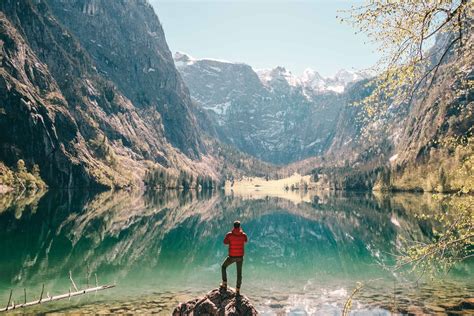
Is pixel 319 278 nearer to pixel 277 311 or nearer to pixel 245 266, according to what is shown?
pixel 245 266

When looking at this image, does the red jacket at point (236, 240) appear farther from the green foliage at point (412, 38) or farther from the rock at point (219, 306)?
the green foliage at point (412, 38)

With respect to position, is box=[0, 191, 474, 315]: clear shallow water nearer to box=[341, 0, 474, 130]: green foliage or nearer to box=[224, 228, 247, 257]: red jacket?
box=[224, 228, 247, 257]: red jacket

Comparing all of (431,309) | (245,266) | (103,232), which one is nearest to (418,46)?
(431,309)

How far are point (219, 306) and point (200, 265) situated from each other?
3388 centimetres

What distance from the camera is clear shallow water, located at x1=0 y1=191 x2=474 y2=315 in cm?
3428

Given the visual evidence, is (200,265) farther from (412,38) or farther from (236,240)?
(412,38)

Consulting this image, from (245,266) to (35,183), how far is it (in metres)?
174

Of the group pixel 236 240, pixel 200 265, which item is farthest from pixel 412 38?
pixel 200 265

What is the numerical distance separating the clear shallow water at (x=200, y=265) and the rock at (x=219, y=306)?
9.34 meters

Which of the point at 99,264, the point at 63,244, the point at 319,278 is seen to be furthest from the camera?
the point at 63,244

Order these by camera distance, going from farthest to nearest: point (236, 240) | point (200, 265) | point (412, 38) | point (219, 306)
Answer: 1. point (200, 265)
2. point (236, 240)
3. point (219, 306)
4. point (412, 38)

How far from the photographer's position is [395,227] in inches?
3573

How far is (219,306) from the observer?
21.8m

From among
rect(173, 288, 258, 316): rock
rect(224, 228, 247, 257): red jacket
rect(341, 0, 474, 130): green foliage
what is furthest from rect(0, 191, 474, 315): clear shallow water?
rect(341, 0, 474, 130): green foliage
